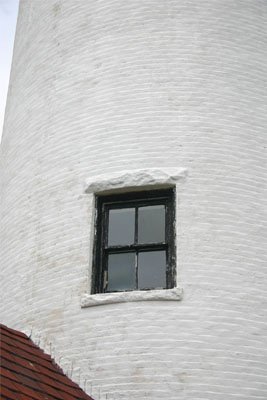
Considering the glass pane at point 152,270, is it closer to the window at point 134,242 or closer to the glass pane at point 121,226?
the window at point 134,242

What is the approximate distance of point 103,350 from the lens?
679 cm

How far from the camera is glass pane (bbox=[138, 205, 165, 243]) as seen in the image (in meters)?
7.47

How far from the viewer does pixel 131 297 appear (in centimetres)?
693

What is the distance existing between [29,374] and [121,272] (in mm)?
1558

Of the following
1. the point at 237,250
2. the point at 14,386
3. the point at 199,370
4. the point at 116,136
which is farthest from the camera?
the point at 116,136

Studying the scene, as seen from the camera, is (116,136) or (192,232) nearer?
(192,232)

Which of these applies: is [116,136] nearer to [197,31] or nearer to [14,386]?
[197,31]

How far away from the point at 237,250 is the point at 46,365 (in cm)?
210

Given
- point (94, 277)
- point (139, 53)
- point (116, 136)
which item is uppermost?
point (139, 53)

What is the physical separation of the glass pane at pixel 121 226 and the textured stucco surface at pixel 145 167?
0.82 feet

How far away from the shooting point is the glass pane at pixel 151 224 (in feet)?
24.5

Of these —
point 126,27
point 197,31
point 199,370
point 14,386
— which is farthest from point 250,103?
point 14,386

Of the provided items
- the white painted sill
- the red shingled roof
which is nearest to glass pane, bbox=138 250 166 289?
the white painted sill

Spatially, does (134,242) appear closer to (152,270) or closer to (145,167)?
(152,270)
